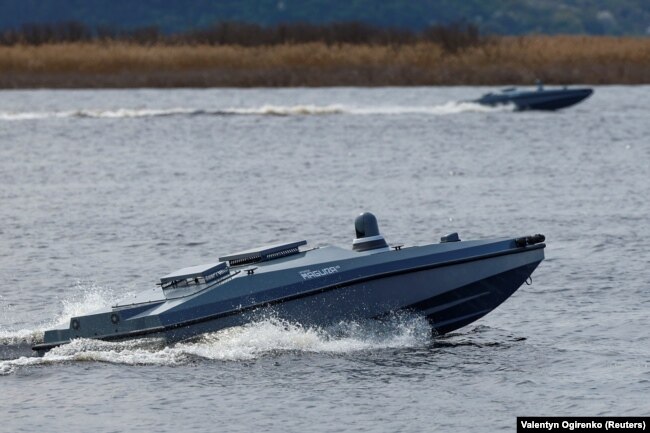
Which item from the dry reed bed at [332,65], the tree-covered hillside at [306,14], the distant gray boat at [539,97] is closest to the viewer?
the distant gray boat at [539,97]

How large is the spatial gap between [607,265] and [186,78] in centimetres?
5771

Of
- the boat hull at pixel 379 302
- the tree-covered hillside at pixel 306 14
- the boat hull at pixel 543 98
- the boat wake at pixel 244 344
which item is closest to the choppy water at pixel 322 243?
the boat wake at pixel 244 344

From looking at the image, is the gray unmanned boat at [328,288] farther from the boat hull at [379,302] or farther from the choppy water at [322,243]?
the choppy water at [322,243]

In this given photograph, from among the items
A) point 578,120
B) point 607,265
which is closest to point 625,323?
point 607,265

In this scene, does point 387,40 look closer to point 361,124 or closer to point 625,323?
point 361,124

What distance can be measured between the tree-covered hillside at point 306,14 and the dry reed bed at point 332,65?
104335 millimetres

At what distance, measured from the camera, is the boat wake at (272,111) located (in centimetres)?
6769

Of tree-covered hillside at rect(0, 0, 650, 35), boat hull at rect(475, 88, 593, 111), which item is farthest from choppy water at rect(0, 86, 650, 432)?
tree-covered hillside at rect(0, 0, 650, 35)

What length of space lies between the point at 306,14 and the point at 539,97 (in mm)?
120266

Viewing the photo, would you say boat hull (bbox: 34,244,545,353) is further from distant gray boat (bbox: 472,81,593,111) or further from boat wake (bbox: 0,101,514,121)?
boat wake (bbox: 0,101,514,121)

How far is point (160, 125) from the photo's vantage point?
6631cm

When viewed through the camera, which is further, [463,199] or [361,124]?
[361,124]

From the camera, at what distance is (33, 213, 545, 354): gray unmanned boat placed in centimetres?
1925

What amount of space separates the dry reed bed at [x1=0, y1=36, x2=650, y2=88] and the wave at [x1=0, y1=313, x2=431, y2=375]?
182ft
